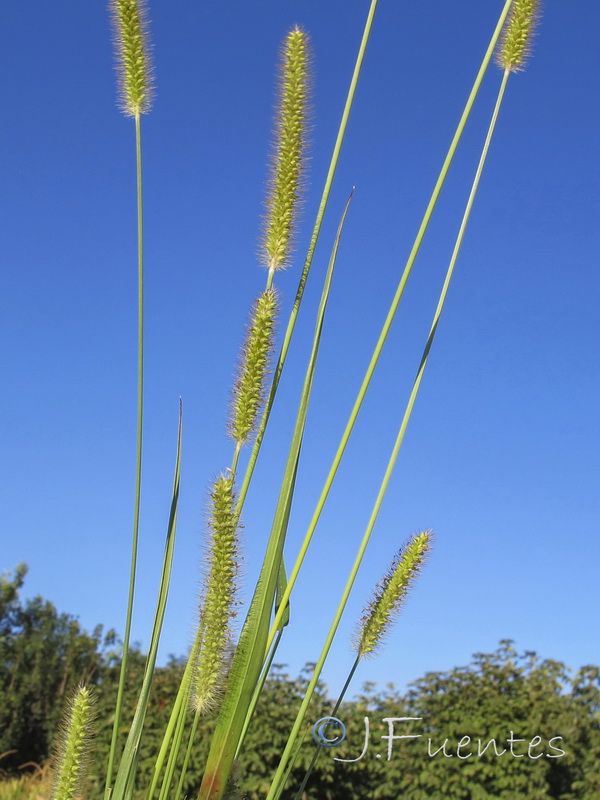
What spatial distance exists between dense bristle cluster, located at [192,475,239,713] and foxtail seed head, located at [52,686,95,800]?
27cm

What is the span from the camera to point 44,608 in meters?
13.8

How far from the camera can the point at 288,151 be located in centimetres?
168

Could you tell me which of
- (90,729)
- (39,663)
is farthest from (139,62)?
(39,663)

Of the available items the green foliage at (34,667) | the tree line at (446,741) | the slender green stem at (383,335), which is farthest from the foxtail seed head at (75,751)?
the green foliage at (34,667)

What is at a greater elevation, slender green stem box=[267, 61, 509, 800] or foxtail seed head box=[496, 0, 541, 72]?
foxtail seed head box=[496, 0, 541, 72]

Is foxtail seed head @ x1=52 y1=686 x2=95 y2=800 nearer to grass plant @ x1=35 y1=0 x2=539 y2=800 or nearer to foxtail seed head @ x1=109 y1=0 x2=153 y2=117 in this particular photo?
grass plant @ x1=35 y1=0 x2=539 y2=800

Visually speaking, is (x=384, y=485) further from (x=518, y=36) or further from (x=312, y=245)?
(x=518, y=36)

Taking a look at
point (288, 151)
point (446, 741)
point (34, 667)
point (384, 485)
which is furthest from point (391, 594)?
point (34, 667)

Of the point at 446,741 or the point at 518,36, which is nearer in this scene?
the point at 518,36

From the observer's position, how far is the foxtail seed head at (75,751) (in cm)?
151

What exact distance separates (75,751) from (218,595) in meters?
0.46

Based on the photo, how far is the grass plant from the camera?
140cm

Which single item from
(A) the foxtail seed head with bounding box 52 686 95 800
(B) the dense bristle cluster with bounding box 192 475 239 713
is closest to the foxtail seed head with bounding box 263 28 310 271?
(B) the dense bristle cluster with bounding box 192 475 239 713

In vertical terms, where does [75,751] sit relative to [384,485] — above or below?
below
